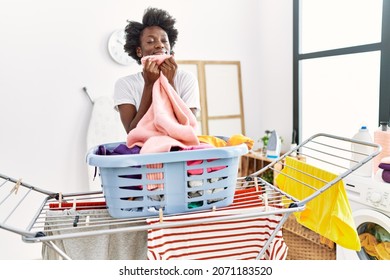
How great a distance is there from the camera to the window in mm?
1988

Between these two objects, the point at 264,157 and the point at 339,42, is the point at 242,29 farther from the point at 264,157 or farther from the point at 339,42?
the point at 264,157

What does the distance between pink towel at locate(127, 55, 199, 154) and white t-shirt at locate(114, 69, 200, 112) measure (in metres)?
0.22

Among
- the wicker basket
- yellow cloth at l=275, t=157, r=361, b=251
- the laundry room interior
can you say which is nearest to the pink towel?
the laundry room interior

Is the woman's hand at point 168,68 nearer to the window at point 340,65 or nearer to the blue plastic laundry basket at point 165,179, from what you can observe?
the blue plastic laundry basket at point 165,179

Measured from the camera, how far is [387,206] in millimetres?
1480

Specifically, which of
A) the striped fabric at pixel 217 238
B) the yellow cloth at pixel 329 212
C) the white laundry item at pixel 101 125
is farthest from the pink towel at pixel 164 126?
the white laundry item at pixel 101 125

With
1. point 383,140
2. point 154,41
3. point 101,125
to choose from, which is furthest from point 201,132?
point 154,41

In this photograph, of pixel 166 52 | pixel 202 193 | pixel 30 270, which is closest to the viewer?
pixel 202 193

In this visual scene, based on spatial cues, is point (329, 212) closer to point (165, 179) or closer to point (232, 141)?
point (232, 141)

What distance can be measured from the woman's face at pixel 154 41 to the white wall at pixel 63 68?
124 cm

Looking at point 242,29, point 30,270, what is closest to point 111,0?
point 242,29

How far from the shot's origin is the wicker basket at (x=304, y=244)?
1887mm

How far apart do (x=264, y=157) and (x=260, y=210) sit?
164 cm

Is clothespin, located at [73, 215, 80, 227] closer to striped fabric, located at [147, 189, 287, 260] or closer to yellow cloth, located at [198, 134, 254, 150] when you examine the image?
striped fabric, located at [147, 189, 287, 260]
